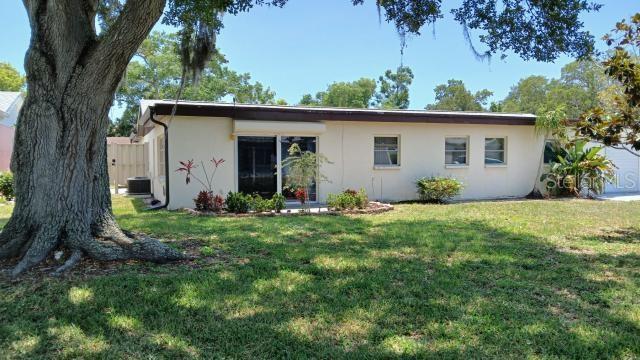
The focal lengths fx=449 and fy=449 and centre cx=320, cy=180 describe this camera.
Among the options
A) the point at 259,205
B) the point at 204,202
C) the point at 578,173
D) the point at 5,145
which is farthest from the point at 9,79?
the point at 578,173

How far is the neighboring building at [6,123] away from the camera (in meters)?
19.9

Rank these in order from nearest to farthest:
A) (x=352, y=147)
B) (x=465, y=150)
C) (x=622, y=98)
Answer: (x=622, y=98)
(x=352, y=147)
(x=465, y=150)

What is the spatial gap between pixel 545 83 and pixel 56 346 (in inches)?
2197

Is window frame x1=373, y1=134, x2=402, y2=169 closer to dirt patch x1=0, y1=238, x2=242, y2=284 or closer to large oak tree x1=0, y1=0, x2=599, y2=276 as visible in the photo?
dirt patch x1=0, y1=238, x2=242, y2=284

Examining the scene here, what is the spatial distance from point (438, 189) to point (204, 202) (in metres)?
6.61

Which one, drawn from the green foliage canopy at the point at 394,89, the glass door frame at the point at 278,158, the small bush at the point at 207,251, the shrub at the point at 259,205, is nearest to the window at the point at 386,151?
the glass door frame at the point at 278,158

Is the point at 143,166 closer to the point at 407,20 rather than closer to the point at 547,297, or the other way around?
the point at 407,20

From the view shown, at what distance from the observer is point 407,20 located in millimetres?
8086

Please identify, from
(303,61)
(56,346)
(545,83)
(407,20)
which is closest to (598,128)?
(407,20)

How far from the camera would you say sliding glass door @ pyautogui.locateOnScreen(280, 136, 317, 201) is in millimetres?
12586

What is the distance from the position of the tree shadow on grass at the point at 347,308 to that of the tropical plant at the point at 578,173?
960 cm

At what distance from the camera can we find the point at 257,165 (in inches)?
490

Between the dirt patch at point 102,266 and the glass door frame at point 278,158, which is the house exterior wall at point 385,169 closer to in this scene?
the glass door frame at point 278,158

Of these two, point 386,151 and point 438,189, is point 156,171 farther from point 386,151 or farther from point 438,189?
point 438,189
